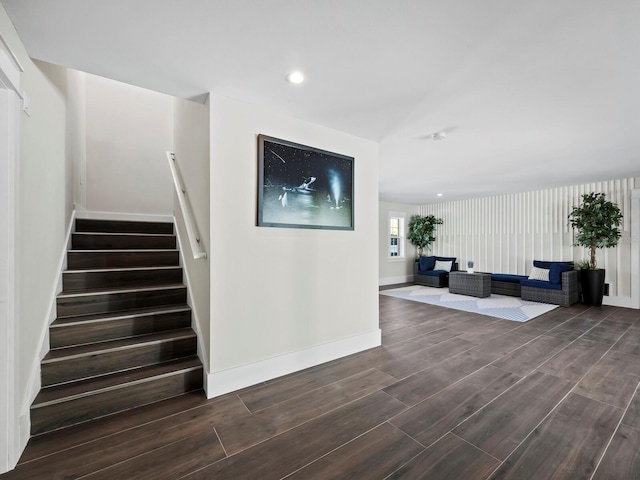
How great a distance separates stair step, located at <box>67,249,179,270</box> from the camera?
2.82m

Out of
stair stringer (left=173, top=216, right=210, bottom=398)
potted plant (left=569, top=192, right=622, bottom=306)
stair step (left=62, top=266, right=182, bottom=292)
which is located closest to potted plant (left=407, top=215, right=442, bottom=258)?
potted plant (left=569, top=192, right=622, bottom=306)

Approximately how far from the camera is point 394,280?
8.43 m

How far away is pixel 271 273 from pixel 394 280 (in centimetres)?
652

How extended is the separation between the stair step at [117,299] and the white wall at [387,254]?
19.9 feet

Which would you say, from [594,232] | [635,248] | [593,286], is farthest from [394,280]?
[635,248]

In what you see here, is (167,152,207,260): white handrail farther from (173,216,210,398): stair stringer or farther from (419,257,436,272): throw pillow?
(419,257,436,272): throw pillow

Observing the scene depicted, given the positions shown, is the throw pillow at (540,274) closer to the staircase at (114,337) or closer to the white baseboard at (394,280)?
the white baseboard at (394,280)

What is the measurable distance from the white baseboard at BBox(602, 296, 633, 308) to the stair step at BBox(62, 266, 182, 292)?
751 cm

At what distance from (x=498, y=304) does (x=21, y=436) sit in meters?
6.40

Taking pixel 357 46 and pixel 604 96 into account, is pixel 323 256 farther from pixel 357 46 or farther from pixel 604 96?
pixel 604 96

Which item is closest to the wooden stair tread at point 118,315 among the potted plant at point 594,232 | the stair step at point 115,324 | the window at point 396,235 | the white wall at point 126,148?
the stair step at point 115,324

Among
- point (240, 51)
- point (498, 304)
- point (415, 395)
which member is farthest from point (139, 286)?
point (498, 304)

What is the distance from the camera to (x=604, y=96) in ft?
7.55

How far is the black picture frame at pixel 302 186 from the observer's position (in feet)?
8.13
